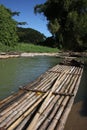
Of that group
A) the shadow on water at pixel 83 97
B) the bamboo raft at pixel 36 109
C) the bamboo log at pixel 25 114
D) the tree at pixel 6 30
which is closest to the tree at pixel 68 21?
the tree at pixel 6 30

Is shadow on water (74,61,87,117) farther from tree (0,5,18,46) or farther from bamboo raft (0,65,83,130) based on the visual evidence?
tree (0,5,18,46)

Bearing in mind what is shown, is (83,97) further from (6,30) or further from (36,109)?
(6,30)

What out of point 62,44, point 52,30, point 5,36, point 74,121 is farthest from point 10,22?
point 74,121

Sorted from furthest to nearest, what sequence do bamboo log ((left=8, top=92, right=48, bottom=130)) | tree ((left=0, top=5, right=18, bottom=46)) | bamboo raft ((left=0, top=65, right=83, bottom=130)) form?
tree ((left=0, top=5, right=18, bottom=46)) < bamboo raft ((left=0, top=65, right=83, bottom=130)) < bamboo log ((left=8, top=92, right=48, bottom=130))

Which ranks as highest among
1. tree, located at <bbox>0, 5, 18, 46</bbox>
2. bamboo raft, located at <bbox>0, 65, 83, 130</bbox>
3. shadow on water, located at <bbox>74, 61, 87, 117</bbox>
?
tree, located at <bbox>0, 5, 18, 46</bbox>

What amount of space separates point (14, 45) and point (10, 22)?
302 centimetres

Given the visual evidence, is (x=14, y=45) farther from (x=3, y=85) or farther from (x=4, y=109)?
(x=4, y=109)

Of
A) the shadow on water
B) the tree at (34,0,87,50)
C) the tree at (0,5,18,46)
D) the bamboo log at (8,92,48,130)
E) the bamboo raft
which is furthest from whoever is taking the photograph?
the tree at (34,0,87,50)

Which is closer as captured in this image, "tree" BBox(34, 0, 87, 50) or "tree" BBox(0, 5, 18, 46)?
"tree" BBox(0, 5, 18, 46)

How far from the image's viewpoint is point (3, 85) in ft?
34.4

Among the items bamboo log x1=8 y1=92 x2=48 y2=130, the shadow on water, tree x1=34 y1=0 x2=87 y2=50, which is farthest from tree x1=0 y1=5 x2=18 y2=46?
bamboo log x1=8 y1=92 x2=48 y2=130

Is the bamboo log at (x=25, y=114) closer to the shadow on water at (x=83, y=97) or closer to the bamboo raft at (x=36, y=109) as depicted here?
the bamboo raft at (x=36, y=109)

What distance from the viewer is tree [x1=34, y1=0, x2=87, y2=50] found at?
44.6 metres

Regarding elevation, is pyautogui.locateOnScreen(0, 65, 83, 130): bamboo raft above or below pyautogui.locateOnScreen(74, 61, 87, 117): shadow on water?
above
